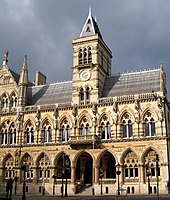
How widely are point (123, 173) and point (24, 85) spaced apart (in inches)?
911

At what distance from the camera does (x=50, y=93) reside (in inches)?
2468

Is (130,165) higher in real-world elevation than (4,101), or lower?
lower

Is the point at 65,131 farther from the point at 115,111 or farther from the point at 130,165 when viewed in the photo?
the point at 130,165

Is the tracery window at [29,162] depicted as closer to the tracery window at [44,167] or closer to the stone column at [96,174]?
the tracery window at [44,167]

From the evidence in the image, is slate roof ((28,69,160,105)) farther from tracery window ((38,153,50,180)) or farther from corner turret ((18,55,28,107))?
tracery window ((38,153,50,180))

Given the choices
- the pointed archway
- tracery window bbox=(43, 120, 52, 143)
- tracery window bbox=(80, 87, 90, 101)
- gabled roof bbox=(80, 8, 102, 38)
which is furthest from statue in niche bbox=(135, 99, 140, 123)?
gabled roof bbox=(80, 8, 102, 38)

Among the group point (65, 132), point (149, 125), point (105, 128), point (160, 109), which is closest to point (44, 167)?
point (65, 132)

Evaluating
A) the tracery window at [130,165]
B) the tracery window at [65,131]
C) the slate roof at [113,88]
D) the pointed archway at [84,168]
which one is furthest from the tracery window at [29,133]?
the tracery window at [130,165]

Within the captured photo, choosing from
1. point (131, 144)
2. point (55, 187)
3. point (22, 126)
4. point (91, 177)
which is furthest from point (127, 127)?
point (22, 126)

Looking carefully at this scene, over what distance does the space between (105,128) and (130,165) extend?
263 inches

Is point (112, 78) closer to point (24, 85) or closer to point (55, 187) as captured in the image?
point (24, 85)

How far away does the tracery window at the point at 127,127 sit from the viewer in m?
51.3

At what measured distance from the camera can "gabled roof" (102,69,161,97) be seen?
A: 53719 mm

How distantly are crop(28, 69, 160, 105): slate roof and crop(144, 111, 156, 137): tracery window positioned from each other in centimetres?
437
